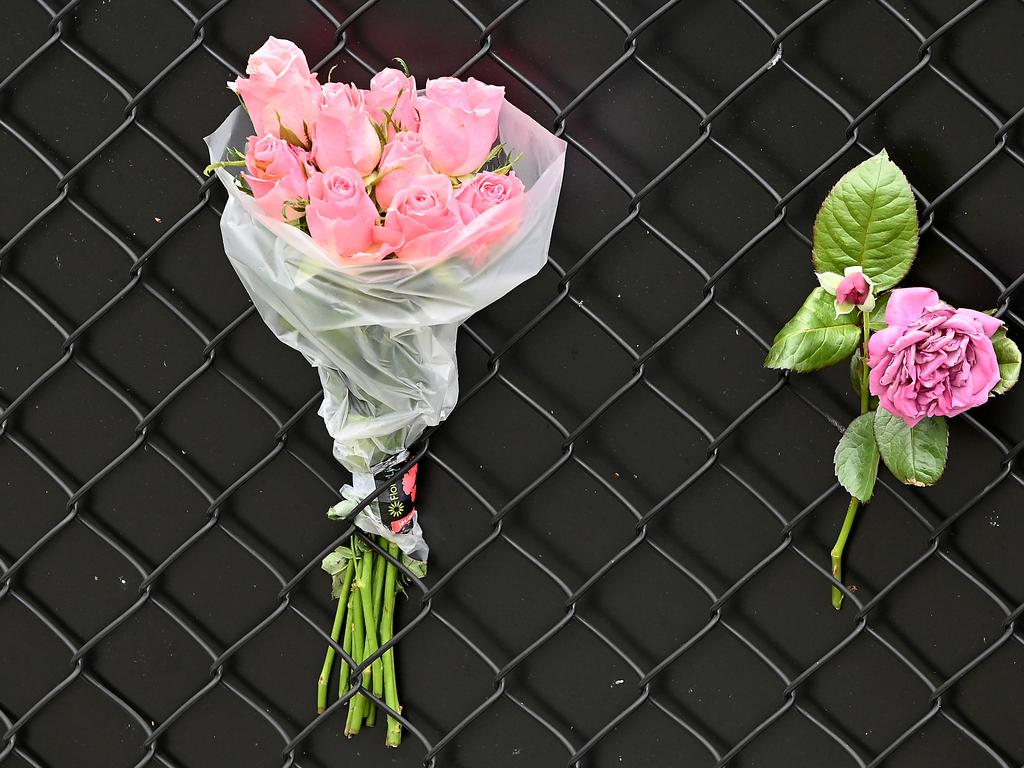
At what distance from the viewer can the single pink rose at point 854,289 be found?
87cm

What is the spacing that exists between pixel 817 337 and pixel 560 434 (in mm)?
270

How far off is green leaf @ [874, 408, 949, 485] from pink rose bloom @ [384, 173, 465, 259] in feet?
1.46

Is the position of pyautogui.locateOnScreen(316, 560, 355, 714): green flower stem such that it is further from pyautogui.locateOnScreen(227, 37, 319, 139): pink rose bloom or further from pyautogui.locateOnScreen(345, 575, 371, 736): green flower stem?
pyautogui.locateOnScreen(227, 37, 319, 139): pink rose bloom

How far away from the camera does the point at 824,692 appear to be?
101 centimetres

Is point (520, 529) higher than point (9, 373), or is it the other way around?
point (9, 373)

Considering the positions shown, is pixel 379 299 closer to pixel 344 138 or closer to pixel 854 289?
pixel 344 138

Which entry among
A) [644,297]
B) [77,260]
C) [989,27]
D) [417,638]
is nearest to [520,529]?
[417,638]

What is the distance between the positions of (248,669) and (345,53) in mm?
638

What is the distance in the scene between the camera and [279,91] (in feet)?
2.59

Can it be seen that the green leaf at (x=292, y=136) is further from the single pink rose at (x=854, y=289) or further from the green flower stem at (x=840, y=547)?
the green flower stem at (x=840, y=547)

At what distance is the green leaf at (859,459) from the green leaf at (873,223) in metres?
0.14

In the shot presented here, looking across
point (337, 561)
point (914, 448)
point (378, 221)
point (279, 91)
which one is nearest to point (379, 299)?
point (378, 221)

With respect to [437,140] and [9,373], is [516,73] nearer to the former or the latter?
[437,140]

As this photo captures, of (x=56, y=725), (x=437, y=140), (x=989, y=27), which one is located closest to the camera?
(x=437, y=140)
